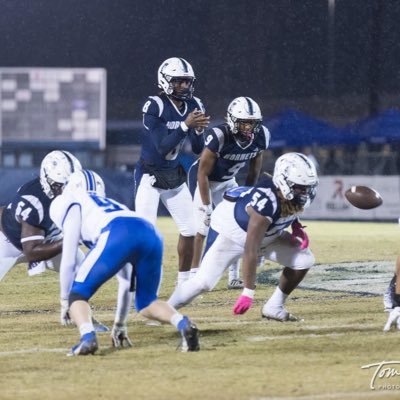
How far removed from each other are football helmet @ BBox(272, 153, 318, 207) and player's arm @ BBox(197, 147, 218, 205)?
224cm

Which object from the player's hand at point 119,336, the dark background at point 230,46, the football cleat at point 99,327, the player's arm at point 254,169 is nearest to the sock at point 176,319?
the player's hand at point 119,336

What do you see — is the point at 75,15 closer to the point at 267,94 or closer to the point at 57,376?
the point at 267,94

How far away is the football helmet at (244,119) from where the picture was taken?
805 cm

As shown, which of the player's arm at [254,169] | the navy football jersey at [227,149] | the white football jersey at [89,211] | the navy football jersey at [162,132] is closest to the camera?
the white football jersey at [89,211]

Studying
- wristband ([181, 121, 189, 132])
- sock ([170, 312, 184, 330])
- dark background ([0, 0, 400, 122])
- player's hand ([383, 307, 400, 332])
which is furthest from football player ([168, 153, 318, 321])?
dark background ([0, 0, 400, 122])

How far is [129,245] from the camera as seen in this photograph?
213 inches

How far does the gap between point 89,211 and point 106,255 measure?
1.19 ft

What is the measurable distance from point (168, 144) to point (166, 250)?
15.7 ft

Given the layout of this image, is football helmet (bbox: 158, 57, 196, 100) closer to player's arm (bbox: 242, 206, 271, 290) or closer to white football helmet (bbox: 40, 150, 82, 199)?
white football helmet (bbox: 40, 150, 82, 199)

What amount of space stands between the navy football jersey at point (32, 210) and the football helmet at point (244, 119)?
75.2 inches

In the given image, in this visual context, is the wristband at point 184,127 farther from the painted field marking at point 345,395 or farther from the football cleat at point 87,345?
the painted field marking at point 345,395

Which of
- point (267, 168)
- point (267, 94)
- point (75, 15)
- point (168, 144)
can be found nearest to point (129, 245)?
point (168, 144)

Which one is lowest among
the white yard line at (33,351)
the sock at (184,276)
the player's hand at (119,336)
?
the sock at (184,276)

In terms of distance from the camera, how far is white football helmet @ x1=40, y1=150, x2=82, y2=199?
6.33 m
